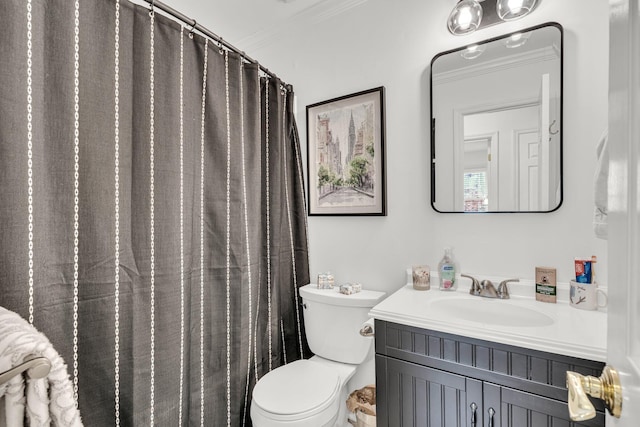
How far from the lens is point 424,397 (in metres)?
1.10

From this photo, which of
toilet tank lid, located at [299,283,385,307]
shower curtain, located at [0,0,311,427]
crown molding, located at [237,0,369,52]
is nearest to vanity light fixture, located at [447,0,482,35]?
crown molding, located at [237,0,369,52]

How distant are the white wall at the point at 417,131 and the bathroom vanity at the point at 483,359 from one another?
22 centimetres

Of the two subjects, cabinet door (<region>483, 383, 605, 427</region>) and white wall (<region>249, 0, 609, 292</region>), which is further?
white wall (<region>249, 0, 609, 292</region>)

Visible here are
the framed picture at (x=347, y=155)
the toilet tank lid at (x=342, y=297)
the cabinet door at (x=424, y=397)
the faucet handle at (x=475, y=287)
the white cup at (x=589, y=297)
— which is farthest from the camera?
the framed picture at (x=347, y=155)

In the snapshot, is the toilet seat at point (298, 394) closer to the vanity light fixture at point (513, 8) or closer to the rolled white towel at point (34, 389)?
the rolled white towel at point (34, 389)

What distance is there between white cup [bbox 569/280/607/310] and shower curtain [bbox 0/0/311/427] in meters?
1.39

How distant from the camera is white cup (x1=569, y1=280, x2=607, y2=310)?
1.16 meters

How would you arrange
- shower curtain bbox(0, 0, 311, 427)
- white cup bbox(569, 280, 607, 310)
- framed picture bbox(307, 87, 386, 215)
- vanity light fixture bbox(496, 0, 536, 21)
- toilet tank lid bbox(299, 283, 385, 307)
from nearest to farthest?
shower curtain bbox(0, 0, 311, 427) < white cup bbox(569, 280, 607, 310) < vanity light fixture bbox(496, 0, 536, 21) < toilet tank lid bbox(299, 283, 385, 307) < framed picture bbox(307, 87, 386, 215)

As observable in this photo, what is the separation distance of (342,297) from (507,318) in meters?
0.73

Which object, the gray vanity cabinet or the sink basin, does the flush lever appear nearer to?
the gray vanity cabinet

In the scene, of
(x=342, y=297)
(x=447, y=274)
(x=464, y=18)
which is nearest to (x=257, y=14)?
(x=464, y=18)

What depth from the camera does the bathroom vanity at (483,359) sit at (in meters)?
0.90

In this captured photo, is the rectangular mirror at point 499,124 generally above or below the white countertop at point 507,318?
above

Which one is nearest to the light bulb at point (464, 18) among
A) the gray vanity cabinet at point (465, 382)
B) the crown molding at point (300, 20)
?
the crown molding at point (300, 20)
